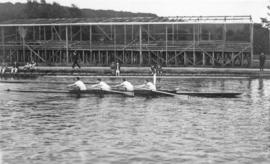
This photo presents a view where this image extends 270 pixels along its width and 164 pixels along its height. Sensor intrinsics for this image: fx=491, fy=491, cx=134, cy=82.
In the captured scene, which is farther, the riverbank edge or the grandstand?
the grandstand

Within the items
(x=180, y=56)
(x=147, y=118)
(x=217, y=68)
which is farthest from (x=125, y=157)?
(x=180, y=56)

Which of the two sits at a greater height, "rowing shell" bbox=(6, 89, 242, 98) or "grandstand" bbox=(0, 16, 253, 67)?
"grandstand" bbox=(0, 16, 253, 67)

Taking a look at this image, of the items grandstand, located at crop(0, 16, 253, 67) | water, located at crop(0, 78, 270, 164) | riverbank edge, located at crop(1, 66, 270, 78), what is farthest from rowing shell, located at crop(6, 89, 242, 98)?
grandstand, located at crop(0, 16, 253, 67)

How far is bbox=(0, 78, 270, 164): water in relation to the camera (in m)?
20.4

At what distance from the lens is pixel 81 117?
96.0 feet

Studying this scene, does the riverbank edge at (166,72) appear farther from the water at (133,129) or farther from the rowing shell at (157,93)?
the rowing shell at (157,93)

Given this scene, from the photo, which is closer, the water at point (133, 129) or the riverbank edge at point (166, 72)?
the water at point (133, 129)

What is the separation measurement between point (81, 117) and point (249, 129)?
9.89 metres

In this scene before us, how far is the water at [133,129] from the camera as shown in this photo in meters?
20.4

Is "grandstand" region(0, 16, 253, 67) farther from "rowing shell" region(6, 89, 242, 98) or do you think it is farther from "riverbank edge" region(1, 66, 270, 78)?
"rowing shell" region(6, 89, 242, 98)

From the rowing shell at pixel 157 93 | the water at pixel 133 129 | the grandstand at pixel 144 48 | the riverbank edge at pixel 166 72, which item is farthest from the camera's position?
the grandstand at pixel 144 48

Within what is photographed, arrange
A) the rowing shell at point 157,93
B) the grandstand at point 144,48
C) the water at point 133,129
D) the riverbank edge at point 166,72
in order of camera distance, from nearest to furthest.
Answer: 1. the water at point 133,129
2. the rowing shell at point 157,93
3. the riverbank edge at point 166,72
4. the grandstand at point 144,48

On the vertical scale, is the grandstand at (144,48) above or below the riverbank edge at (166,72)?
above

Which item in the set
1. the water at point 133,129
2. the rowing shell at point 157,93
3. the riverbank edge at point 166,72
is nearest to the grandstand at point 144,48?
the riverbank edge at point 166,72
